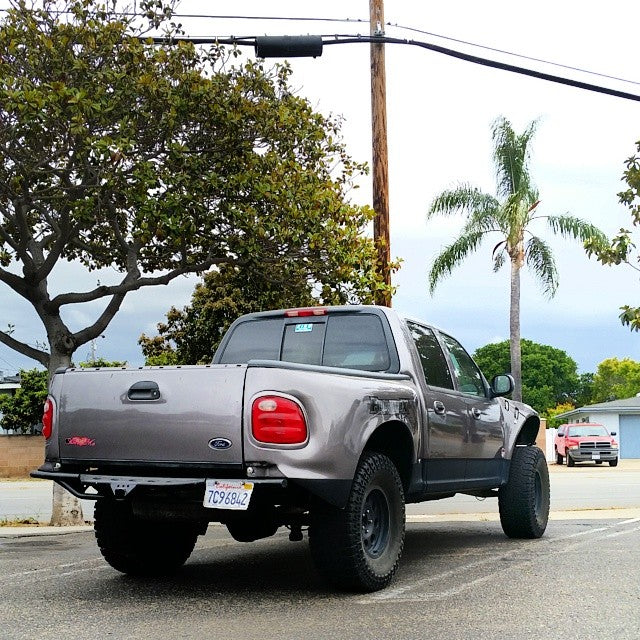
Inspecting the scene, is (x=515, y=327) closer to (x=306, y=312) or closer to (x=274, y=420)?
(x=306, y=312)

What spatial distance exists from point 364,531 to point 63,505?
25.1 feet

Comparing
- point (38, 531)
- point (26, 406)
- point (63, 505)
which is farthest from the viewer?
point (26, 406)

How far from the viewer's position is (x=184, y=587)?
7559 mm

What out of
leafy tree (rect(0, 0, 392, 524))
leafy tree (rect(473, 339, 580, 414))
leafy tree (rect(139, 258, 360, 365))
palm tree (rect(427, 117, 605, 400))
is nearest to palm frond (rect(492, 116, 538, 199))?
palm tree (rect(427, 117, 605, 400))

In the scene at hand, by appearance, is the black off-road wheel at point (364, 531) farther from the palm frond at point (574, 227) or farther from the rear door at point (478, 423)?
the palm frond at point (574, 227)

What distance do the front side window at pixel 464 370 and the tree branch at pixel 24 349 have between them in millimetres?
6618

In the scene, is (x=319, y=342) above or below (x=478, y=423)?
above

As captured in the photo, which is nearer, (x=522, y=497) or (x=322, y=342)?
(x=322, y=342)

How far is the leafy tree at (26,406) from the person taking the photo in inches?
1470

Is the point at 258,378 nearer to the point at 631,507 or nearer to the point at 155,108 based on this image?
the point at 155,108

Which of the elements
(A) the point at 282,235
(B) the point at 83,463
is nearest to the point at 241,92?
(A) the point at 282,235

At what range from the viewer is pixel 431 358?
8727mm

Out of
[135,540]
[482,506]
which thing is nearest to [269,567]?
[135,540]

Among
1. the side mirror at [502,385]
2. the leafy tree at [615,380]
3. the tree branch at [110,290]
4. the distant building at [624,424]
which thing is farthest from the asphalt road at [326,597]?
the leafy tree at [615,380]
